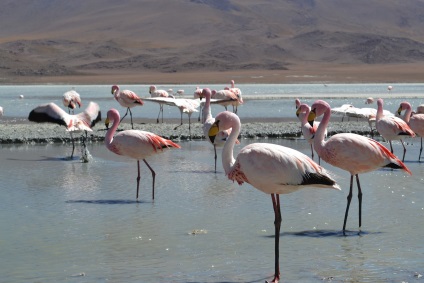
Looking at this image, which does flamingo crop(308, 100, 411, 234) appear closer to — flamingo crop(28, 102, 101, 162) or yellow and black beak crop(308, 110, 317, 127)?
yellow and black beak crop(308, 110, 317, 127)

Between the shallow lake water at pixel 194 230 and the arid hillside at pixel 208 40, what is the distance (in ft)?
160

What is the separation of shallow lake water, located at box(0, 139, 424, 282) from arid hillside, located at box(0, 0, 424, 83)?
48.8 metres

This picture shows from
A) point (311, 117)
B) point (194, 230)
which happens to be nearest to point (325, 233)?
point (311, 117)

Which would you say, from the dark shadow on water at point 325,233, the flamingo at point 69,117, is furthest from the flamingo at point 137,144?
the flamingo at point 69,117

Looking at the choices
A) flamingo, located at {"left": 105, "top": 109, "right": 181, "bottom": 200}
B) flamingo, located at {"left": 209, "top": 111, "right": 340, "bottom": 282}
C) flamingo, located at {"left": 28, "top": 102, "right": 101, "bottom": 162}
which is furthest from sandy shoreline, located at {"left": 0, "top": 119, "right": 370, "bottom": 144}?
flamingo, located at {"left": 209, "top": 111, "right": 340, "bottom": 282}

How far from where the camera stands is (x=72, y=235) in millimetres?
7078

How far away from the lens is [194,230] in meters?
7.25

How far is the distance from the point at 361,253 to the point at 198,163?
5.80 m

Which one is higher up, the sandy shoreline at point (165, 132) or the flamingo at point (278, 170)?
the flamingo at point (278, 170)

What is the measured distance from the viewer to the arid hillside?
232 feet

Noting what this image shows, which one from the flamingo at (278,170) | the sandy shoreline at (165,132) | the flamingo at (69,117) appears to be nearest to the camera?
the flamingo at (278,170)

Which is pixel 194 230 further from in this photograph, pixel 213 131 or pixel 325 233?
pixel 213 131

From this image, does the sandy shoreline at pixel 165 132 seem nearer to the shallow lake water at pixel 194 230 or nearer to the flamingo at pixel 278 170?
the shallow lake water at pixel 194 230

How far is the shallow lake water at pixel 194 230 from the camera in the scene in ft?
19.5
